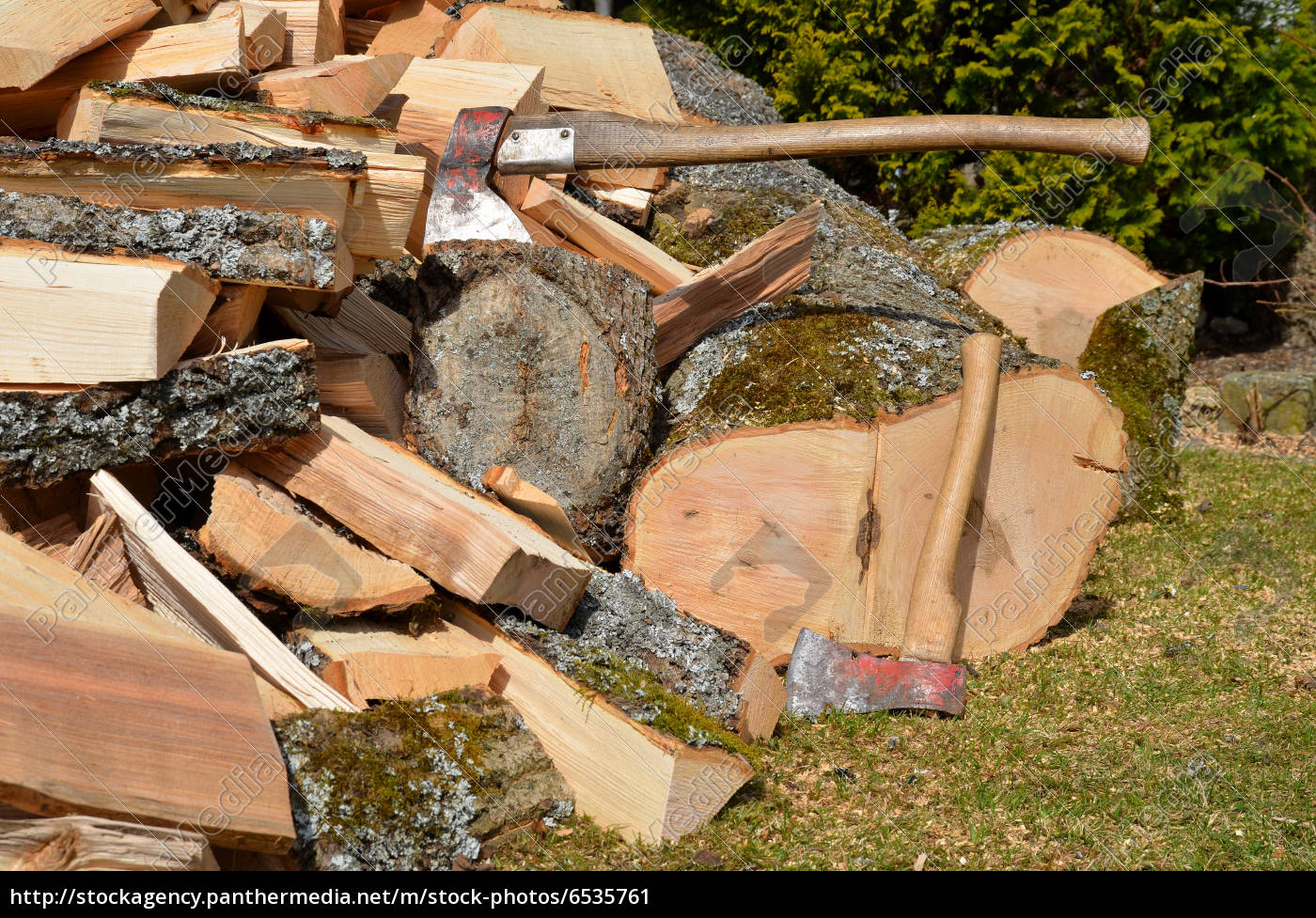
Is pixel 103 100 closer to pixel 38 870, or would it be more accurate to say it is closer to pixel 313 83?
pixel 313 83

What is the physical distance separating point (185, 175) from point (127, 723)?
5.12 feet

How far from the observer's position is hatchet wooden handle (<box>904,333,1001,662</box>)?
308cm

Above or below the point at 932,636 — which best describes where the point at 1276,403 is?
below

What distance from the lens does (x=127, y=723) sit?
1.89 metres

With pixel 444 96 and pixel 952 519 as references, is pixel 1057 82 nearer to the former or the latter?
pixel 444 96

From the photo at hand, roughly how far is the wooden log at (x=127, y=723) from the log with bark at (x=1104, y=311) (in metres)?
3.84

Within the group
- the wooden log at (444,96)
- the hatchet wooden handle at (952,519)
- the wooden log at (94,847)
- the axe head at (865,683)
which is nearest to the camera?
the wooden log at (94,847)

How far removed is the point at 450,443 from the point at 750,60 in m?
5.48

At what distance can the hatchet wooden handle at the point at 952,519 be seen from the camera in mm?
3084

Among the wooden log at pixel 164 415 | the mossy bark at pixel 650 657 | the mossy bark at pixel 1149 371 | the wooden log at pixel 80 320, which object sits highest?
the wooden log at pixel 80 320

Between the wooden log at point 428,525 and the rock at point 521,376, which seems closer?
the wooden log at point 428,525

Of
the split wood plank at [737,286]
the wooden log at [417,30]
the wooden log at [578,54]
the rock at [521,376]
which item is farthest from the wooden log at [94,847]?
the wooden log at [417,30]

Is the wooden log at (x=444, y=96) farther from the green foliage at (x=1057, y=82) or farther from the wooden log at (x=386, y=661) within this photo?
the green foliage at (x=1057, y=82)

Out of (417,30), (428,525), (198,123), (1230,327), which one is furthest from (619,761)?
(1230,327)
